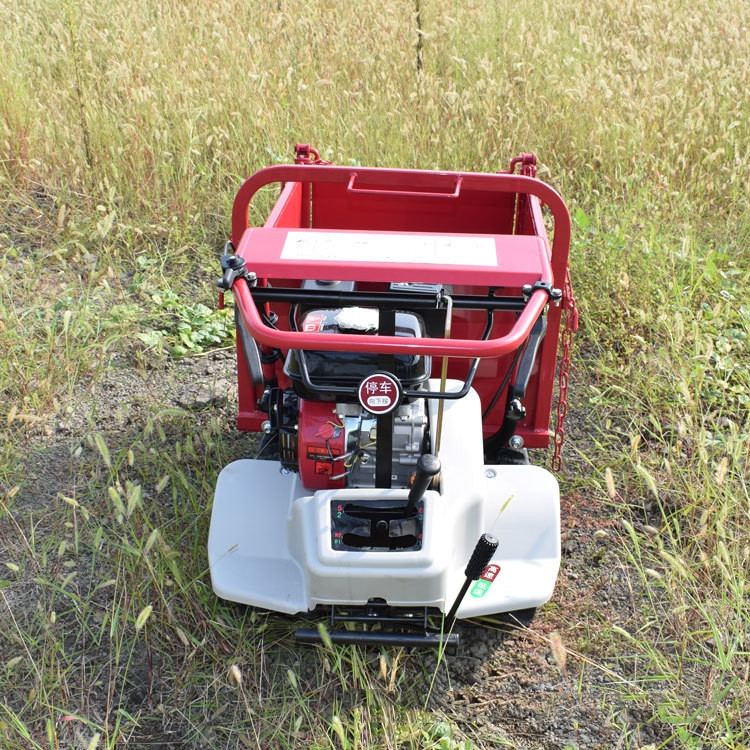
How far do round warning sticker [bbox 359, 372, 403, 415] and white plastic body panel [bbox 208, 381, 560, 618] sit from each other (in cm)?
32

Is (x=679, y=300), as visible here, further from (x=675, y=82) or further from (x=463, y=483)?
(x=675, y=82)

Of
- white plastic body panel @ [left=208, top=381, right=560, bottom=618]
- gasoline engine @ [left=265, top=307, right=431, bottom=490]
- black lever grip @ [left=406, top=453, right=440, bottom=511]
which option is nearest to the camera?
black lever grip @ [left=406, top=453, right=440, bottom=511]

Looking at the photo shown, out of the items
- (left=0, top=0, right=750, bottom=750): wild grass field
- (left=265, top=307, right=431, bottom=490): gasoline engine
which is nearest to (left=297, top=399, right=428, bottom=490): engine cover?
(left=265, top=307, right=431, bottom=490): gasoline engine

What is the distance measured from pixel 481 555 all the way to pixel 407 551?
0.19m

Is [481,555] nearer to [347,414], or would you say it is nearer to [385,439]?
[385,439]

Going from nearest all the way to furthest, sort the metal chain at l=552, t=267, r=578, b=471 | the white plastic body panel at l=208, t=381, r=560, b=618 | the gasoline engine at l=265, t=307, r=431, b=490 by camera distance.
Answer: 1. the white plastic body panel at l=208, t=381, r=560, b=618
2. the gasoline engine at l=265, t=307, r=431, b=490
3. the metal chain at l=552, t=267, r=578, b=471

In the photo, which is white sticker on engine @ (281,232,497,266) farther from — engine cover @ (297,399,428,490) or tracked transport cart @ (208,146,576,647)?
engine cover @ (297,399,428,490)

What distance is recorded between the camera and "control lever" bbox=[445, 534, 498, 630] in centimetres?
203

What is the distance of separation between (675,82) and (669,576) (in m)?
3.64

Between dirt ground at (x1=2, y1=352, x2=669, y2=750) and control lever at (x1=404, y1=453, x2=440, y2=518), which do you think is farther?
dirt ground at (x1=2, y1=352, x2=669, y2=750)

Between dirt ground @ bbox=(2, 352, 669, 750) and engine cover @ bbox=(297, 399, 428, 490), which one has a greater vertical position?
engine cover @ bbox=(297, 399, 428, 490)

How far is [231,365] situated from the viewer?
361 cm

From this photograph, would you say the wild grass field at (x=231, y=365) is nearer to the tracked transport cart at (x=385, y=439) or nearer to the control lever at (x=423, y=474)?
the tracked transport cart at (x=385, y=439)

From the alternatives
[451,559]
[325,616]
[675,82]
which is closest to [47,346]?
[325,616]
